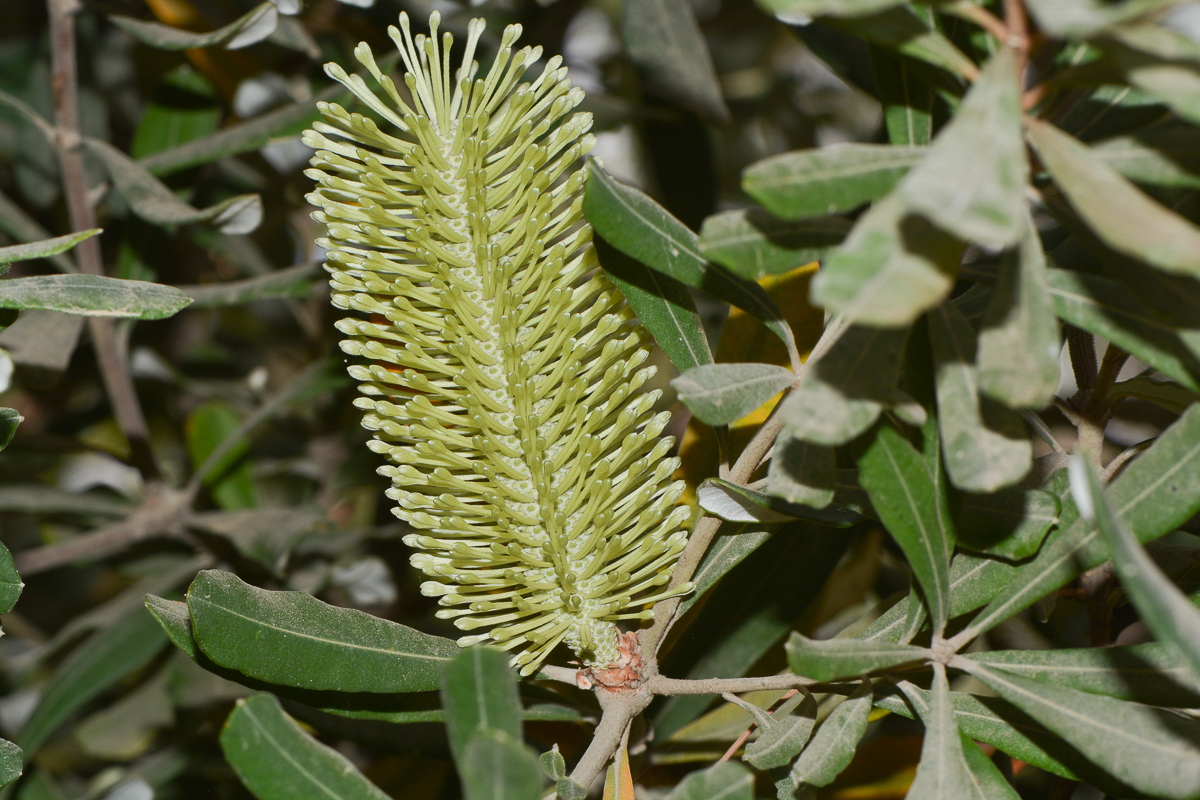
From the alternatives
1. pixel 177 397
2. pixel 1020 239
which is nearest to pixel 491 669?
pixel 1020 239

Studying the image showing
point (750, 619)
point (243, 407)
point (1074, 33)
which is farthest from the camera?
point (243, 407)

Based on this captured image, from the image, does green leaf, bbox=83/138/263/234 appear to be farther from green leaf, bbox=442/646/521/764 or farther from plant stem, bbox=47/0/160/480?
green leaf, bbox=442/646/521/764

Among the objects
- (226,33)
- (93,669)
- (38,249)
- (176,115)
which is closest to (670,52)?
(226,33)

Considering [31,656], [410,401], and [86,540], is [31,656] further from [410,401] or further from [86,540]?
[410,401]

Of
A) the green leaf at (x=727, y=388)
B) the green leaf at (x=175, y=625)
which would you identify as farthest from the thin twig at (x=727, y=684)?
the green leaf at (x=175, y=625)

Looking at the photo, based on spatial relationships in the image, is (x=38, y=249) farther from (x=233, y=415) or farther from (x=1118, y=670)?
(x=233, y=415)

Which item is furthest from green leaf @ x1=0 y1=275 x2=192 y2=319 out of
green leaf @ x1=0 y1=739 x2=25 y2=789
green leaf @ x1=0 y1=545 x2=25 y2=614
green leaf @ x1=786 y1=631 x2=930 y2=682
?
green leaf @ x1=786 y1=631 x2=930 y2=682

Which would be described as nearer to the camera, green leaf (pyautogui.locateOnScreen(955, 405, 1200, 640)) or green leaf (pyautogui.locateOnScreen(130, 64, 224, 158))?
green leaf (pyautogui.locateOnScreen(955, 405, 1200, 640))
